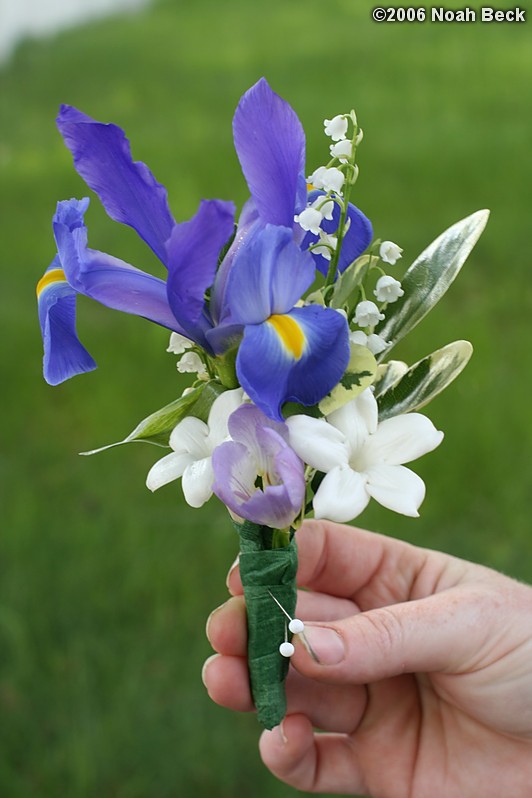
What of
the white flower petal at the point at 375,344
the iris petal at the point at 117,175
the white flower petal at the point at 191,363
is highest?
the iris petal at the point at 117,175

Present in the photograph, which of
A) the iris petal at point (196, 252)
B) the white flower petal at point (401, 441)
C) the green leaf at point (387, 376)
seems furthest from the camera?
the green leaf at point (387, 376)

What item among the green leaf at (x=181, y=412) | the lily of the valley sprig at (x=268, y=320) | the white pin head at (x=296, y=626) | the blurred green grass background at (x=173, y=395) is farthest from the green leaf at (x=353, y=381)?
the blurred green grass background at (x=173, y=395)

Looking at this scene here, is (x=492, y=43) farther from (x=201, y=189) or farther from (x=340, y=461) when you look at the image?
(x=340, y=461)

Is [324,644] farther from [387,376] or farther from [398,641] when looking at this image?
[387,376]

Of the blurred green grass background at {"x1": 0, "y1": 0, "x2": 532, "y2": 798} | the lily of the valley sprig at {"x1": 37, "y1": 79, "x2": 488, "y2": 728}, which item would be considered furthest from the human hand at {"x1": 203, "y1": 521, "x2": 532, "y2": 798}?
the blurred green grass background at {"x1": 0, "y1": 0, "x2": 532, "y2": 798}

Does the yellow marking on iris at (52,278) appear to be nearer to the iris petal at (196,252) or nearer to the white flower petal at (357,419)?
the iris petal at (196,252)

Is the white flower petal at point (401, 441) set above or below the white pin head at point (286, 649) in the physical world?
above
